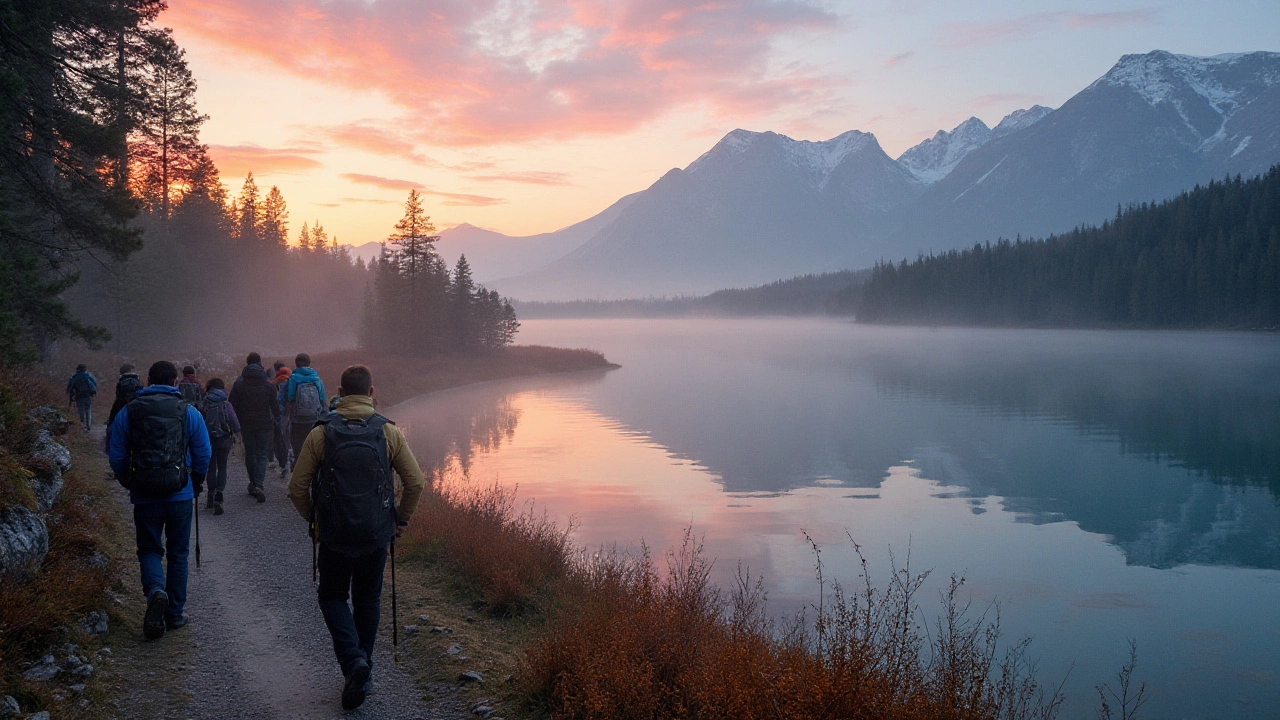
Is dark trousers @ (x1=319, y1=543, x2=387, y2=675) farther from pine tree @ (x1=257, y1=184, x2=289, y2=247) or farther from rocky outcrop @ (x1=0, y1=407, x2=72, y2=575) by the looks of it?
pine tree @ (x1=257, y1=184, x2=289, y2=247)

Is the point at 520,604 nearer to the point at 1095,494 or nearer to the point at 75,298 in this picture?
the point at 1095,494

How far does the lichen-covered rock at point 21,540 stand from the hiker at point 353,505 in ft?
10.7

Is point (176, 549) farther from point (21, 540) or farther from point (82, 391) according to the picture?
point (82, 391)

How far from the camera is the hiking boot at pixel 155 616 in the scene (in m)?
7.71

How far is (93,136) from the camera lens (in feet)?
56.4

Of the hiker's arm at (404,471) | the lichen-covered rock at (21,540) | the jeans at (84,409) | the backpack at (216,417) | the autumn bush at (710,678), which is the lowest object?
the autumn bush at (710,678)

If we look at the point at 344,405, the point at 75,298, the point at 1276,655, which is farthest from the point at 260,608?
the point at 75,298

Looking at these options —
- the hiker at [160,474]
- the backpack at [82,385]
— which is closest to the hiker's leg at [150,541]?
the hiker at [160,474]

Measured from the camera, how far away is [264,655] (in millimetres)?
7660

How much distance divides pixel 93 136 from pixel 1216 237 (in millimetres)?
156759

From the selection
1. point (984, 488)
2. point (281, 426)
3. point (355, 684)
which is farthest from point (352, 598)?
point (984, 488)

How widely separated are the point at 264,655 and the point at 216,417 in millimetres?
7467

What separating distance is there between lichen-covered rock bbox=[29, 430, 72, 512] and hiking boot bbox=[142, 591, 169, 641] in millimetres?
2206

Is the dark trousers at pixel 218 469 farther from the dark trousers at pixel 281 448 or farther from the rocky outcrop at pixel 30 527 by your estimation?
the rocky outcrop at pixel 30 527
